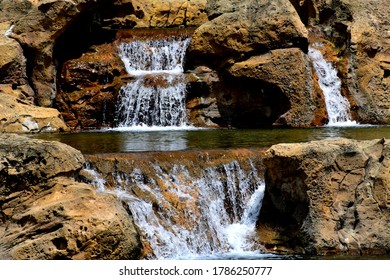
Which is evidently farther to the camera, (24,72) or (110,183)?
(24,72)

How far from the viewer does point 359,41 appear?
61.1 feet

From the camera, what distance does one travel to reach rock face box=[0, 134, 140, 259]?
303 inches

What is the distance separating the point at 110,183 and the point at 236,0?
9.92 metres

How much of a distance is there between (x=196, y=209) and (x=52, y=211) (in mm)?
2645

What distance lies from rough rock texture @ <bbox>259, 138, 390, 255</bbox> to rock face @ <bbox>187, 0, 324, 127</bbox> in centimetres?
781

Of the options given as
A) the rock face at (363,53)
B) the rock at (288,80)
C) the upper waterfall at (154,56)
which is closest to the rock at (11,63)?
the upper waterfall at (154,56)

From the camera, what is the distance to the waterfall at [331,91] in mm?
18078

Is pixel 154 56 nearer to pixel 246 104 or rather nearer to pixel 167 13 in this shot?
pixel 246 104

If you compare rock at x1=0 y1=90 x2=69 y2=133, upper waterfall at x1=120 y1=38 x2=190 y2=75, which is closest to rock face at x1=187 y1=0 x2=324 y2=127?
upper waterfall at x1=120 y1=38 x2=190 y2=75

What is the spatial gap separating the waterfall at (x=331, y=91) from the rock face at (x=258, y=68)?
412 mm

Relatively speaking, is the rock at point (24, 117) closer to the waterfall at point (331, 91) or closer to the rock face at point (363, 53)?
the waterfall at point (331, 91)

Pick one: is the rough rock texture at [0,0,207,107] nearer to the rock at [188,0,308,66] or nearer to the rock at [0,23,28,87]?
the rock at [0,23,28,87]

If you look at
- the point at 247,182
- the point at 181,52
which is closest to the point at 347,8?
the point at 181,52

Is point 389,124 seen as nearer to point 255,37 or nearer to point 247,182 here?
point 255,37
